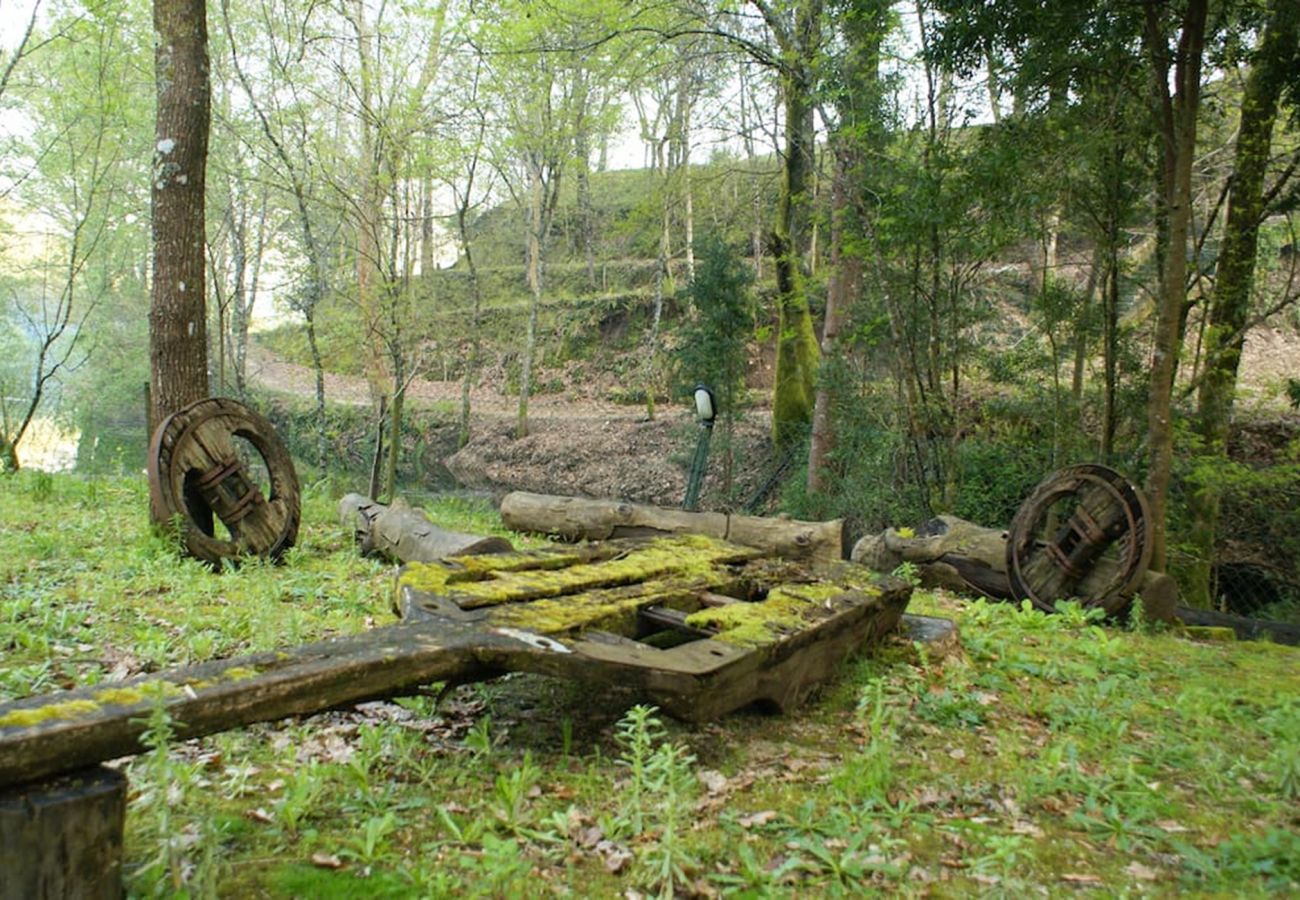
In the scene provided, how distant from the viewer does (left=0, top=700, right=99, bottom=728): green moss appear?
1614 millimetres

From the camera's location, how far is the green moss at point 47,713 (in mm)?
1614

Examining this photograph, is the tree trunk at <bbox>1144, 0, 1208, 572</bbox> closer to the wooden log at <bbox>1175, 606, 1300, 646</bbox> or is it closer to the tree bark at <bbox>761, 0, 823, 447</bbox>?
the wooden log at <bbox>1175, 606, 1300, 646</bbox>

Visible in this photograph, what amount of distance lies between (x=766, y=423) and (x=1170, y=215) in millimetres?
9762

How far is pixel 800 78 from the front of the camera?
1120 cm

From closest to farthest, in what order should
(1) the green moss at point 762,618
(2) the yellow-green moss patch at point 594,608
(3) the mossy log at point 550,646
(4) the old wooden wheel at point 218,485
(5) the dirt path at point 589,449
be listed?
(3) the mossy log at point 550,646 → (2) the yellow-green moss patch at point 594,608 → (1) the green moss at point 762,618 → (4) the old wooden wheel at point 218,485 → (5) the dirt path at point 589,449

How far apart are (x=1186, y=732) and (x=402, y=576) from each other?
11.9ft

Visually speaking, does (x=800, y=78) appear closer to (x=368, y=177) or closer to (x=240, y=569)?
(x=368, y=177)

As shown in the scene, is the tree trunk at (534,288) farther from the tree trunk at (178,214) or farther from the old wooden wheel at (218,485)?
the old wooden wheel at (218,485)

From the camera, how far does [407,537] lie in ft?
19.9

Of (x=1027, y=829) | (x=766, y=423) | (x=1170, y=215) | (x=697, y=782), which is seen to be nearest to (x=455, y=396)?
(x=766, y=423)

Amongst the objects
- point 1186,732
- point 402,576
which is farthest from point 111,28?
point 1186,732

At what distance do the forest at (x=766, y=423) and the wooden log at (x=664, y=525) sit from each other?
869mm

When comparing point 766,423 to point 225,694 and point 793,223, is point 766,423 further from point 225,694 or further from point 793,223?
point 225,694

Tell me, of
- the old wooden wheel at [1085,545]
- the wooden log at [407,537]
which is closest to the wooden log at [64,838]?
the wooden log at [407,537]
